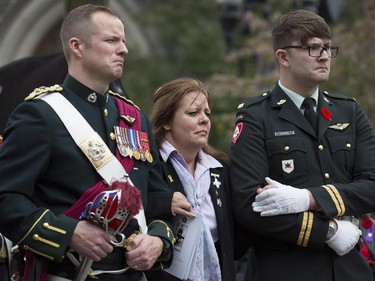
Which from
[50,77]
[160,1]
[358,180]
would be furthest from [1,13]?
[358,180]

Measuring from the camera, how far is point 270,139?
19.3 feet

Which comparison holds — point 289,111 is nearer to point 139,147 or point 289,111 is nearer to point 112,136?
point 139,147

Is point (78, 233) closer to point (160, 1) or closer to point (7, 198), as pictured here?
point (7, 198)

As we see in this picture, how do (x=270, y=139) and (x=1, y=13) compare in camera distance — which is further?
(x=1, y=13)

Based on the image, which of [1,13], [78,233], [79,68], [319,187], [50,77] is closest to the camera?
[78,233]

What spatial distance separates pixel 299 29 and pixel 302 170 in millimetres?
741

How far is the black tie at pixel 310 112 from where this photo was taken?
5.95 m

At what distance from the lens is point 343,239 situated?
568cm

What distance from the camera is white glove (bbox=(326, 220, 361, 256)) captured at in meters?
5.67

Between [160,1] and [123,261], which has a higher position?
[160,1]

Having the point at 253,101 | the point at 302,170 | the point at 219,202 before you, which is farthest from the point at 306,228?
the point at 253,101

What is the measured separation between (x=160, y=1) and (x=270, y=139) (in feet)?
54.7

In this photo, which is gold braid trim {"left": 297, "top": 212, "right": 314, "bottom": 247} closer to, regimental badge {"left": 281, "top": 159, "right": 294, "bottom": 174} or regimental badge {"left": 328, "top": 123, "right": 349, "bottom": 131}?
regimental badge {"left": 281, "top": 159, "right": 294, "bottom": 174}

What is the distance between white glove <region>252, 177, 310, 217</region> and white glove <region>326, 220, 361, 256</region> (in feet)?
0.67
